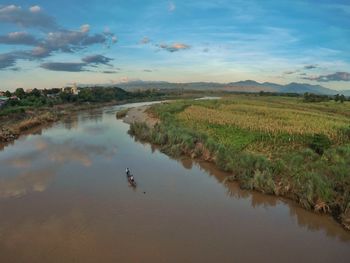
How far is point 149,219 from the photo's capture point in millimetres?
13797

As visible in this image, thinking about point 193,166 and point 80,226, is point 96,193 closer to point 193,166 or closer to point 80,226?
point 80,226

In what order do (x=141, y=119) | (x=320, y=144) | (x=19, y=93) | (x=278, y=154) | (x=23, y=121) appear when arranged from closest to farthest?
(x=278, y=154) < (x=320, y=144) < (x=23, y=121) < (x=141, y=119) < (x=19, y=93)

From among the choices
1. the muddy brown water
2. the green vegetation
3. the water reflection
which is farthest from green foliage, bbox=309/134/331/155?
the water reflection

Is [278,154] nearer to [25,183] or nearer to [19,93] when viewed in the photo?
[25,183]

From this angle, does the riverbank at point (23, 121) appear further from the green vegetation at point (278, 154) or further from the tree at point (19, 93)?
the green vegetation at point (278, 154)

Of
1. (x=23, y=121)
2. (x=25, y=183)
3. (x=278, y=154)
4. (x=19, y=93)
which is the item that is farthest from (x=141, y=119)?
(x=19, y=93)

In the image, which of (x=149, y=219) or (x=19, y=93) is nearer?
(x=149, y=219)

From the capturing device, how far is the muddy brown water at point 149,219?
11.4 m

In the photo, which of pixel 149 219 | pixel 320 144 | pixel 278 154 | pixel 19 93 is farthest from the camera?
pixel 19 93

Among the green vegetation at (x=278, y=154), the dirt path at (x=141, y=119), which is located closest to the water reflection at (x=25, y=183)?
the green vegetation at (x=278, y=154)

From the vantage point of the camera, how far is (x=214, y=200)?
52.7ft

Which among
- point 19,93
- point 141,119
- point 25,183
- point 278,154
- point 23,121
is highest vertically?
point 19,93

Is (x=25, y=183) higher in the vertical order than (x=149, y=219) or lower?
higher

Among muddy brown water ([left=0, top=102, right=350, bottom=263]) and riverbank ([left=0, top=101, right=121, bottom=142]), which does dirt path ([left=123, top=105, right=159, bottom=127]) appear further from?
muddy brown water ([left=0, top=102, right=350, bottom=263])
